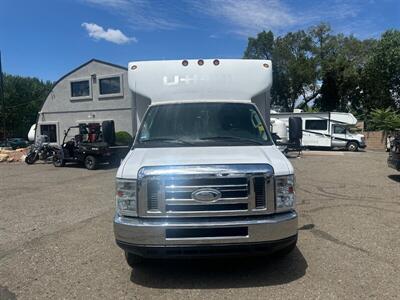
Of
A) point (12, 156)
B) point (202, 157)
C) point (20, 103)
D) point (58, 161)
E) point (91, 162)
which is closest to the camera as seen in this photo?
point (202, 157)

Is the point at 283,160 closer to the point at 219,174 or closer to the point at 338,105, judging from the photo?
the point at 219,174

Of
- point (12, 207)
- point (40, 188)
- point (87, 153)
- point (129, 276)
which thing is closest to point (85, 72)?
point (87, 153)

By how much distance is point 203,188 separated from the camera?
4410 mm

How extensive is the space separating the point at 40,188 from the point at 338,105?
3952 cm

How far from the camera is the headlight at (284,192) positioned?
14.9 ft

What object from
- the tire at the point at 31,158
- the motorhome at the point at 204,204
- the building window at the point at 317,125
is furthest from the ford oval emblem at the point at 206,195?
the building window at the point at 317,125

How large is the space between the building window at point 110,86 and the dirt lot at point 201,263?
2113 cm

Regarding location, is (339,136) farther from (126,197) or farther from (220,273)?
(126,197)

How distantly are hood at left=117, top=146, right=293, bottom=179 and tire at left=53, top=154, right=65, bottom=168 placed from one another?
1586 centimetres

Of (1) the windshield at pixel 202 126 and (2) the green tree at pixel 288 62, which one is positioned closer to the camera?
(1) the windshield at pixel 202 126

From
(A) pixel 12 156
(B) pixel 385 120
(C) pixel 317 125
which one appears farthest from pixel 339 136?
(A) pixel 12 156

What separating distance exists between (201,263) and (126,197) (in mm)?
1438

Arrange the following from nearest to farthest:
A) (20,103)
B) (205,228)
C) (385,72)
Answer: (205,228)
(385,72)
(20,103)

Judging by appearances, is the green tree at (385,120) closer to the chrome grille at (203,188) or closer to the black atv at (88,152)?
the black atv at (88,152)
